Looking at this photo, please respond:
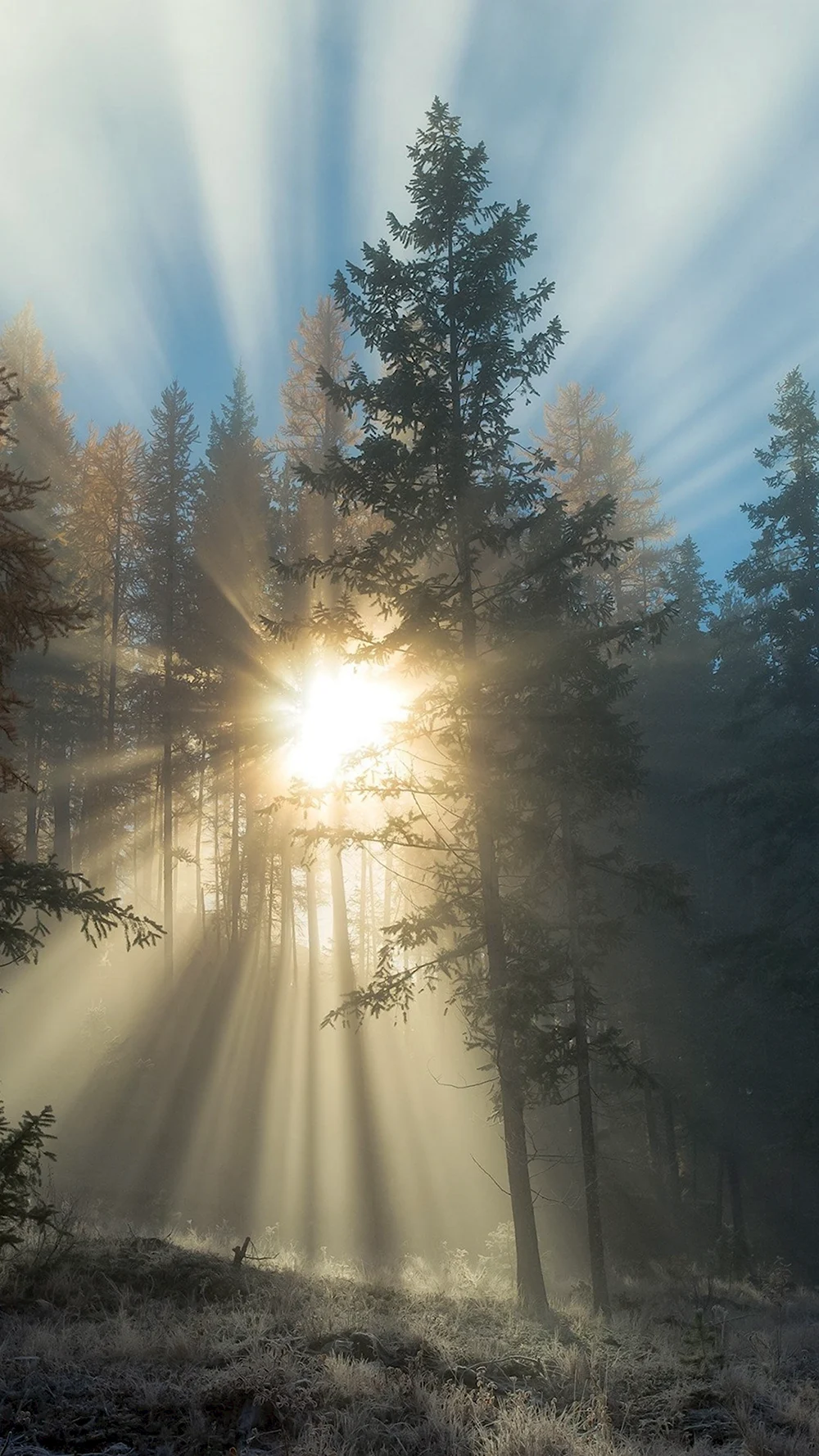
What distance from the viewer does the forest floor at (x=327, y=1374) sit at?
4.91 meters

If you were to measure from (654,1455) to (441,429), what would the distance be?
444 inches

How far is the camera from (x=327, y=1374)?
18.8ft

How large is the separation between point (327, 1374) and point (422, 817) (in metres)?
6.54

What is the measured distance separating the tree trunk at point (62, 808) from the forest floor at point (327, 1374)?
64.3 ft

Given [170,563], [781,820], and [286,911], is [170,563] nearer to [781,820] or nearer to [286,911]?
[286,911]

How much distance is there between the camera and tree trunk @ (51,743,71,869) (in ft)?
90.0

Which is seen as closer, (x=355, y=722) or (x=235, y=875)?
(x=355, y=722)

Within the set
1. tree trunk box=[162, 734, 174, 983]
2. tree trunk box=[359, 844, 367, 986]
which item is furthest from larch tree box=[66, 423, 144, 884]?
tree trunk box=[359, 844, 367, 986]

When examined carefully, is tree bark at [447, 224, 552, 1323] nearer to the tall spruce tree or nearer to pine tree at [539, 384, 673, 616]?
the tall spruce tree

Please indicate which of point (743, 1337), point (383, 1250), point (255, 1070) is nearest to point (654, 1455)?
point (743, 1337)

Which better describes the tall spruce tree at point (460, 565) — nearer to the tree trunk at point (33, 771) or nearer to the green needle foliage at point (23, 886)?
the green needle foliage at point (23, 886)

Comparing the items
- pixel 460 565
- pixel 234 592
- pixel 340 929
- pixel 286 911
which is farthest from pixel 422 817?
pixel 286 911

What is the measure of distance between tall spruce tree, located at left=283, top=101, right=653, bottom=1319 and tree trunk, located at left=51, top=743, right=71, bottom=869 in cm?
1839

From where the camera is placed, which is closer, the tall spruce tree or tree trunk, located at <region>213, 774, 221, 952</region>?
the tall spruce tree
